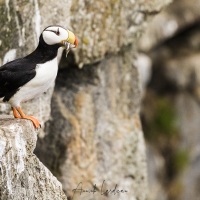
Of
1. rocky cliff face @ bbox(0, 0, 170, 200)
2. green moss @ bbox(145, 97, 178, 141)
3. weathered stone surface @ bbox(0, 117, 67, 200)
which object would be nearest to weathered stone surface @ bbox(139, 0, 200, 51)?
green moss @ bbox(145, 97, 178, 141)

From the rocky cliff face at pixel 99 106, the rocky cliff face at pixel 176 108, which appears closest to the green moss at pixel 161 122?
the rocky cliff face at pixel 176 108

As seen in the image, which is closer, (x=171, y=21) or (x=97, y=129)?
(x=97, y=129)

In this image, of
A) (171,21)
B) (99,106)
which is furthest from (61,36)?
(171,21)

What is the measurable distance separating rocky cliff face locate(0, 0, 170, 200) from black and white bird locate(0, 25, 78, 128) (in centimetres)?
223

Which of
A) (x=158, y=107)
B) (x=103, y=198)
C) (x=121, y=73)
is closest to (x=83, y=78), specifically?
(x=121, y=73)

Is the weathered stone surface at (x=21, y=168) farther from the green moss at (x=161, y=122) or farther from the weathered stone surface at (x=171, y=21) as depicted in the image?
the green moss at (x=161, y=122)

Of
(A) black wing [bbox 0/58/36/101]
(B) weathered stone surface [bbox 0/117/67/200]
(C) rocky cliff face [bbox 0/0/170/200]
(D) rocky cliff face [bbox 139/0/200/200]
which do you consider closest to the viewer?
(B) weathered stone surface [bbox 0/117/67/200]

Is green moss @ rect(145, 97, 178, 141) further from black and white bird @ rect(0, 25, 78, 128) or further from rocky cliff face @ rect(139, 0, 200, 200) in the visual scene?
black and white bird @ rect(0, 25, 78, 128)

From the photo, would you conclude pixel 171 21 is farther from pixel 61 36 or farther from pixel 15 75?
pixel 15 75

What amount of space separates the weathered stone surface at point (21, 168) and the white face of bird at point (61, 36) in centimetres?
89

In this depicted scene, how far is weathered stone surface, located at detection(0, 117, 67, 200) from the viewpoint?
329 inches

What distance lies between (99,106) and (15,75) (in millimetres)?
4552

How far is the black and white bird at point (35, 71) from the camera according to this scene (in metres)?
9.40

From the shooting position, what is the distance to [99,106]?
1388cm
